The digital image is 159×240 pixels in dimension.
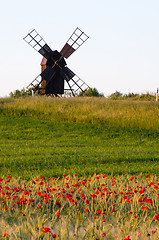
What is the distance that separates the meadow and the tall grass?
53 mm

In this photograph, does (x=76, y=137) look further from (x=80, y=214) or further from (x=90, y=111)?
(x=80, y=214)

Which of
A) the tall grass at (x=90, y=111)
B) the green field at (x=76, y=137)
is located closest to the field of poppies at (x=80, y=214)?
the green field at (x=76, y=137)

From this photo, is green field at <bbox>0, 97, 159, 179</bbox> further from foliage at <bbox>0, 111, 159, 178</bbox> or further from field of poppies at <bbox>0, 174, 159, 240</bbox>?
field of poppies at <bbox>0, 174, 159, 240</bbox>

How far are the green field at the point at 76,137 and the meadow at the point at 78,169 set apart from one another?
0.03 meters

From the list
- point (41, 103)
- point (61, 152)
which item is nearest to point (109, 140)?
point (61, 152)

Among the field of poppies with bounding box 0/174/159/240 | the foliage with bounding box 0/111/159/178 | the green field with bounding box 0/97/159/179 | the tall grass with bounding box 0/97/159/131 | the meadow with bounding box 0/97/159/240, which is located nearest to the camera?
the field of poppies with bounding box 0/174/159/240

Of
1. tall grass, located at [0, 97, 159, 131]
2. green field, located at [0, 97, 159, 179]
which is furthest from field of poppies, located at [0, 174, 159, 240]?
tall grass, located at [0, 97, 159, 131]

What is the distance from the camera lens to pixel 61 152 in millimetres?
10117

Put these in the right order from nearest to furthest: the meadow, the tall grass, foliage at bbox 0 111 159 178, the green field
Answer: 1. the meadow
2. foliage at bbox 0 111 159 178
3. the green field
4. the tall grass

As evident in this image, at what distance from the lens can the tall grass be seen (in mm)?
16703

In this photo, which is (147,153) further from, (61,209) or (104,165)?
(61,209)

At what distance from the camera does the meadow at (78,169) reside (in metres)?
3.94

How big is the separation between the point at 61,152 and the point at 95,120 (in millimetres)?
7545

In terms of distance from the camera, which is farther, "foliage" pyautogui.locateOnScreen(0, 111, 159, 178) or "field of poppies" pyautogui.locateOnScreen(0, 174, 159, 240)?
"foliage" pyautogui.locateOnScreen(0, 111, 159, 178)
